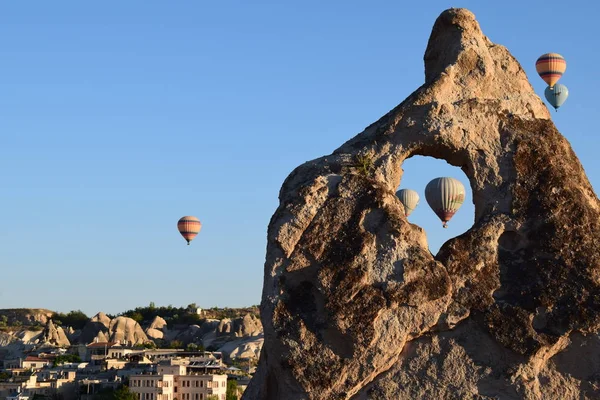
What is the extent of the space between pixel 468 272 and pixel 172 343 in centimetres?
14223

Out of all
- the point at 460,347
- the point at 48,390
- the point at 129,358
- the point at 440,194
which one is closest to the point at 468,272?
the point at 460,347

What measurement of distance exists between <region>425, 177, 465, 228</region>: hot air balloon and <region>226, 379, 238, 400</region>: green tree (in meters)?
41.6

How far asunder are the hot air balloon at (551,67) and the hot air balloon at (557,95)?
3.86 m

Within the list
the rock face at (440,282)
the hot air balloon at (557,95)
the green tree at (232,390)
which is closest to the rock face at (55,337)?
the green tree at (232,390)

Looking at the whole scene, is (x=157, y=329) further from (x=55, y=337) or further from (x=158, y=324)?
(x=55, y=337)

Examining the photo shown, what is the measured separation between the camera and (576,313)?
54.5 ft

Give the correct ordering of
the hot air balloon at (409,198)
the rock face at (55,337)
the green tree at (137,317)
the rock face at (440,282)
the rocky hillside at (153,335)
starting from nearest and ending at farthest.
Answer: the rock face at (440,282), the hot air balloon at (409,198), the rocky hillside at (153,335), the rock face at (55,337), the green tree at (137,317)

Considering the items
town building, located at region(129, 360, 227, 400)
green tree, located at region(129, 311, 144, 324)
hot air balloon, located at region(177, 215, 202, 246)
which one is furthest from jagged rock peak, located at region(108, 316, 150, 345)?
hot air balloon, located at region(177, 215, 202, 246)

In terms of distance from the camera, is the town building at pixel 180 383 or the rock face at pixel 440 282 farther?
the town building at pixel 180 383

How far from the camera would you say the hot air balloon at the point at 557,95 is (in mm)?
78000

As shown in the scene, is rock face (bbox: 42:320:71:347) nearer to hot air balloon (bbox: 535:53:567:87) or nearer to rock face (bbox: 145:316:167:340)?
rock face (bbox: 145:316:167:340)

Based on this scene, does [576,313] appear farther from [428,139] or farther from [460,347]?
[428,139]

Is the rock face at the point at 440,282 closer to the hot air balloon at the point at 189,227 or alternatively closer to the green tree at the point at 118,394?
the hot air balloon at the point at 189,227

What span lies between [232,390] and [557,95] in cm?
4030
